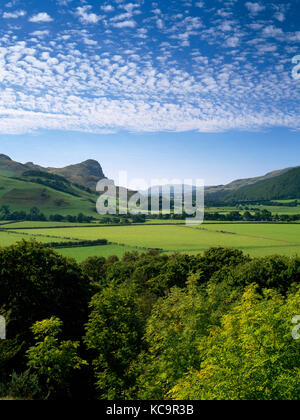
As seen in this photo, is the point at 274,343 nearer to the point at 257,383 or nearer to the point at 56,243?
the point at 257,383

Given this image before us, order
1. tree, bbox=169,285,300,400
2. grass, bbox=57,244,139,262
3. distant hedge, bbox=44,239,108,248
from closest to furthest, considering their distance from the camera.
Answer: tree, bbox=169,285,300,400, grass, bbox=57,244,139,262, distant hedge, bbox=44,239,108,248

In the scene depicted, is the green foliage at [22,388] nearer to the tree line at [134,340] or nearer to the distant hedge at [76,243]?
the tree line at [134,340]

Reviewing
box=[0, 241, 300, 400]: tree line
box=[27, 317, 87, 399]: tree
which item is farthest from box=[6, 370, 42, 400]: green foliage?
box=[27, 317, 87, 399]: tree

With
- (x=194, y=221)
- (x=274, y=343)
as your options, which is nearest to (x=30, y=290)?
(x=274, y=343)

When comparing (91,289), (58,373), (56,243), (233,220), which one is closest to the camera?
(58,373)

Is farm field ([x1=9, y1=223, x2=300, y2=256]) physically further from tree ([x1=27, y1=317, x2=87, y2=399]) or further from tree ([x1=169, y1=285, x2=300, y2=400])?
tree ([x1=27, y1=317, x2=87, y2=399])

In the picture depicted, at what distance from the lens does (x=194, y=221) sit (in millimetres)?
187625

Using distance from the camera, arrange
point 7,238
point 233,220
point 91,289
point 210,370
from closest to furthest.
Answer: point 210,370 → point 91,289 → point 7,238 → point 233,220

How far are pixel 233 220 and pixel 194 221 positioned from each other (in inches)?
932

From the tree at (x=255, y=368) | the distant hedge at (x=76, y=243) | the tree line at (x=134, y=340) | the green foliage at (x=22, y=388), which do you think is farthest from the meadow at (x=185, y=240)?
the tree at (x=255, y=368)

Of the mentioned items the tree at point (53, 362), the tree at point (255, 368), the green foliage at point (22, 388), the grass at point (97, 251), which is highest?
the tree at point (255, 368)

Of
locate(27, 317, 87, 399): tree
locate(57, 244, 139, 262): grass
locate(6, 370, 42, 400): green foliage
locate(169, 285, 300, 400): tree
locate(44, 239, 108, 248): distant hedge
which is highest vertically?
locate(169, 285, 300, 400): tree

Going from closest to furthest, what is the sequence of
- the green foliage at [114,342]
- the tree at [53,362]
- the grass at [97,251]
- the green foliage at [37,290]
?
1. the tree at [53,362]
2. the green foliage at [114,342]
3. the green foliage at [37,290]
4. the grass at [97,251]

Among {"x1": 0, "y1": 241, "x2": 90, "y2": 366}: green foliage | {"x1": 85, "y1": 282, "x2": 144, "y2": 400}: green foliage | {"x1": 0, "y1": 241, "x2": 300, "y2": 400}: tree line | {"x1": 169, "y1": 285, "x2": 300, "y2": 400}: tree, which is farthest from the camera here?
{"x1": 0, "y1": 241, "x2": 90, "y2": 366}: green foliage
